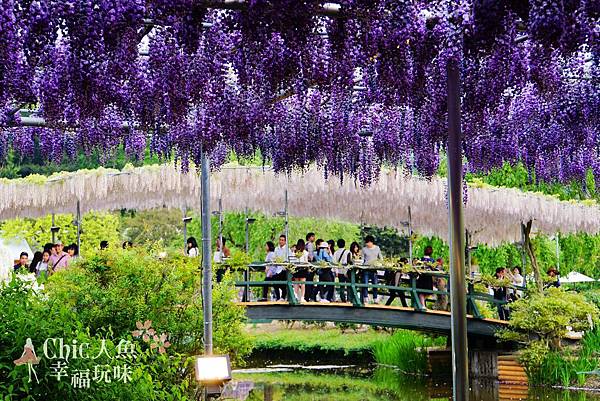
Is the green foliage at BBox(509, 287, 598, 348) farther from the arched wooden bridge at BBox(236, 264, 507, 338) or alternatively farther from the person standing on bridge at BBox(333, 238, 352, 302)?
the person standing on bridge at BBox(333, 238, 352, 302)

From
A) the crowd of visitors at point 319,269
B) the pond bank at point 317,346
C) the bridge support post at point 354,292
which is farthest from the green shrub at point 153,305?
the pond bank at point 317,346

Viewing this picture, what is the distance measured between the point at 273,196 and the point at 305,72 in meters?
8.52

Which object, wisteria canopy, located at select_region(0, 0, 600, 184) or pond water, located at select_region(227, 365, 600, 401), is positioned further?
pond water, located at select_region(227, 365, 600, 401)

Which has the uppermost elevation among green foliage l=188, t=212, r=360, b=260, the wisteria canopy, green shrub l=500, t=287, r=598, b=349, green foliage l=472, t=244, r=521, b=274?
the wisteria canopy

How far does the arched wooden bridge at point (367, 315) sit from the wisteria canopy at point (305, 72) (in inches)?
112

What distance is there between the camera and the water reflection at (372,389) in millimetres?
12805

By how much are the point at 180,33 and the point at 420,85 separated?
184 centimetres

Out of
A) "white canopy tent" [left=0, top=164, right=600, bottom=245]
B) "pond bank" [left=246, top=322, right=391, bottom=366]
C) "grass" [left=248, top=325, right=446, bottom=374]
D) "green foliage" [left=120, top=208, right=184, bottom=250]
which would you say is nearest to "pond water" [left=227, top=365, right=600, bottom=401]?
"grass" [left=248, top=325, right=446, bottom=374]

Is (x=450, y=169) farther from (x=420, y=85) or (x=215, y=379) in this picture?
(x=215, y=379)

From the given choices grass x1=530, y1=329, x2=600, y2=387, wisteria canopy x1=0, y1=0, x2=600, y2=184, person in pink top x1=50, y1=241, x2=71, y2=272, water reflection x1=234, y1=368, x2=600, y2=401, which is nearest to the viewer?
wisteria canopy x1=0, y1=0, x2=600, y2=184

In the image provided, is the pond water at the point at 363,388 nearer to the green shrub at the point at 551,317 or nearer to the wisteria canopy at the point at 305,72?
the green shrub at the point at 551,317

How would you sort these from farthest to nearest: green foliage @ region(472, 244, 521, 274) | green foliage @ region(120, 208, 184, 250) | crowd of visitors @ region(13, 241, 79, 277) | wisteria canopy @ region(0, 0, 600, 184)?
green foliage @ region(120, 208, 184, 250) → green foliage @ region(472, 244, 521, 274) → crowd of visitors @ region(13, 241, 79, 277) → wisteria canopy @ region(0, 0, 600, 184)

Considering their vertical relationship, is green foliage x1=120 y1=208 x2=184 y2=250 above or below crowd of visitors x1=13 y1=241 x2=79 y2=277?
above

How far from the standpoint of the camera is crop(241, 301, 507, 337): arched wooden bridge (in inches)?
527
